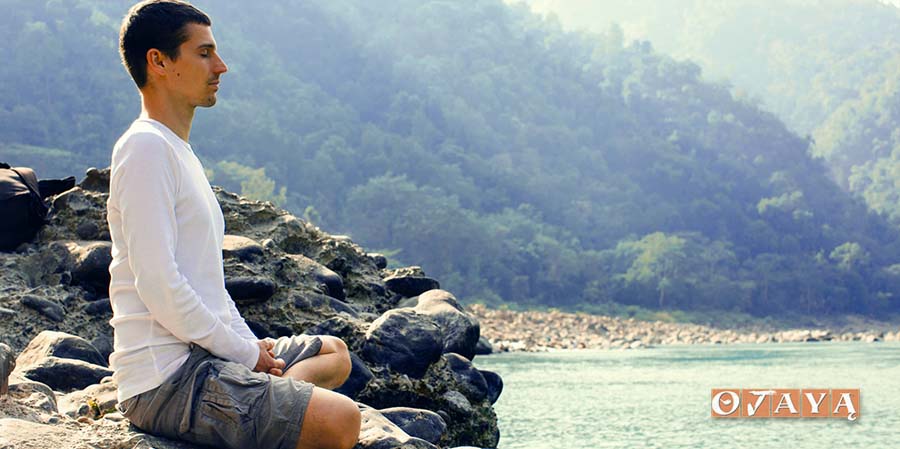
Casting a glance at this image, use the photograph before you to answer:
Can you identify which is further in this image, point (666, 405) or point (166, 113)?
point (666, 405)

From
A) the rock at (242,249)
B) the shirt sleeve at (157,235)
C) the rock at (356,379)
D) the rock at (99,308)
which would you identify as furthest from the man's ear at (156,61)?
the rock at (99,308)

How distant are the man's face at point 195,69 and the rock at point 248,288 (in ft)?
13.1

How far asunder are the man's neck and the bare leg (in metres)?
0.98

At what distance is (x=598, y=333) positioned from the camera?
52781 mm

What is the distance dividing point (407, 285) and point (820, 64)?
164 m

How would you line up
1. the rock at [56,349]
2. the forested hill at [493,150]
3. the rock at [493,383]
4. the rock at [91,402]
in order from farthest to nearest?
the forested hill at [493,150] → the rock at [493,383] → the rock at [56,349] → the rock at [91,402]

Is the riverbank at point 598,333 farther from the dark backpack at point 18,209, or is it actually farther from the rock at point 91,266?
the rock at point 91,266

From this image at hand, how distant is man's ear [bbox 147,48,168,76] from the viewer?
13.8 feet

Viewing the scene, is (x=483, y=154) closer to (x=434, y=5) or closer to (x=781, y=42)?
(x=434, y=5)

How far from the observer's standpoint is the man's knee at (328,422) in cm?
401

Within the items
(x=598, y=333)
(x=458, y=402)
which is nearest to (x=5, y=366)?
(x=458, y=402)

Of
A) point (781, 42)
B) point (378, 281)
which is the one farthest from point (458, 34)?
point (378, 281)

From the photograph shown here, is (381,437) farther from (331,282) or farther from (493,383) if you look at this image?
(493,383)

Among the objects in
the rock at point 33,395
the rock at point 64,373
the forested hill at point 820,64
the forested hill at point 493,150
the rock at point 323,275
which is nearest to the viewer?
the rock at point 33,395
